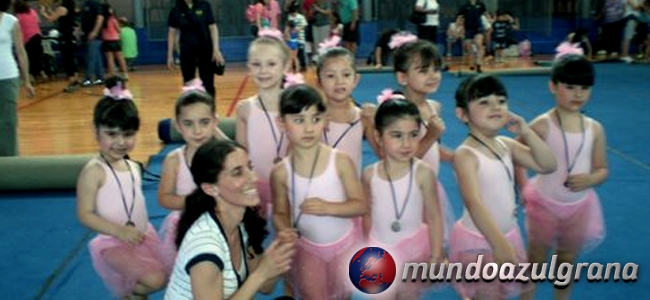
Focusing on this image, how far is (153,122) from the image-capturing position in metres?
8.48

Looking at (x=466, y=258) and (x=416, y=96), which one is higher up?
(x=416, y=96)

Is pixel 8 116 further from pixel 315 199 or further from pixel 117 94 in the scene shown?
pixel 315 199

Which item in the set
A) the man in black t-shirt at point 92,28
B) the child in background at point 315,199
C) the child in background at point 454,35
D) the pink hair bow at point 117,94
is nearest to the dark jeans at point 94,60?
the man in black t-shirt at point 92,28

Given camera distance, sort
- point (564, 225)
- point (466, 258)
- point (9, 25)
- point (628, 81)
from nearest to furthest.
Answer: point (466, 258) < point (564, 225) < point (9, 25) < point (628, 81)

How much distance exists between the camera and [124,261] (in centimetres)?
299

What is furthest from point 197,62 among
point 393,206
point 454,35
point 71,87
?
point 454,35

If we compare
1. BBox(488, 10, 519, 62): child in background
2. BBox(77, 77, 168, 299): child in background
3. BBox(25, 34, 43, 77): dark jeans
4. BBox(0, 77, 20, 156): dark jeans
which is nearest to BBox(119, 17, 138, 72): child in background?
BBox(25, 34, 43, 77): dark jeans

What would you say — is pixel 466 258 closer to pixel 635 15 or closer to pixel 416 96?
pixel 416 96

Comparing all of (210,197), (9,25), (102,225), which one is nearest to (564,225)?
(210,197)

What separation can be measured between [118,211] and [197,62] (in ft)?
14.9

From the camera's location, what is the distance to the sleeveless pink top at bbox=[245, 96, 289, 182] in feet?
11.1

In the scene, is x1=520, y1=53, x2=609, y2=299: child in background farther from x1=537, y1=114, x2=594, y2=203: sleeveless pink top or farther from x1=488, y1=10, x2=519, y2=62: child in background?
x1=488, y1=10, x2=519, y2=62: child in background

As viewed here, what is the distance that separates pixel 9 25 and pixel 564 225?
4459 mm

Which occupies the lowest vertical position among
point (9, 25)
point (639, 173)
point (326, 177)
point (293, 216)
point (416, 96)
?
point (639, 173)
